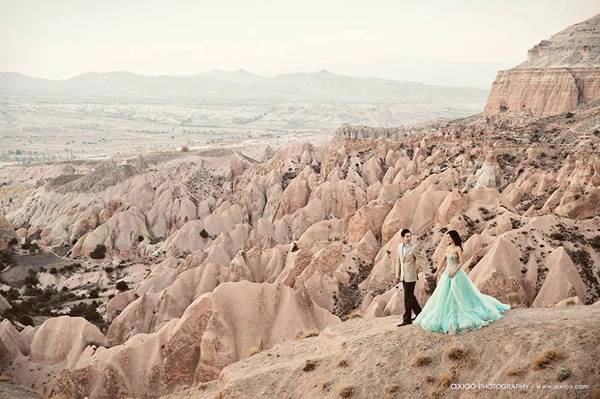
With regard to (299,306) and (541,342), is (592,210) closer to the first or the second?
(299,306)

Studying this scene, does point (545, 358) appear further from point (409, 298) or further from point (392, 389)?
point (409, 298)

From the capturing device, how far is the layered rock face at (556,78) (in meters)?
94.9

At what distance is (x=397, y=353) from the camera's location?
12.4 metres

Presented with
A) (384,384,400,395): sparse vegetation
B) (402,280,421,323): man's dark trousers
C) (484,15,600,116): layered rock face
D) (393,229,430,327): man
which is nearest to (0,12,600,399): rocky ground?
(384,384,400,395): sparse vegetation

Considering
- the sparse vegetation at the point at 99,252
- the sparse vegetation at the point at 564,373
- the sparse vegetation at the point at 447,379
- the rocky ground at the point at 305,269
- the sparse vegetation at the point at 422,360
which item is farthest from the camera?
the sparse vegetation at the point at 99,252

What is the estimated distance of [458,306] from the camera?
11.8m

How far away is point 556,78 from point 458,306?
97783mm

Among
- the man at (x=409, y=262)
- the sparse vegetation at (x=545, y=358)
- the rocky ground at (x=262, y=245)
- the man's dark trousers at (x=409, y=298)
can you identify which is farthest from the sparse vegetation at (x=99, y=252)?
the sparse vegetation at (x=545, y=358)

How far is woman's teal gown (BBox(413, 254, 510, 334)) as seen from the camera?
11734 mm

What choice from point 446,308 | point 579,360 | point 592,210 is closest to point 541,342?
point 579,360

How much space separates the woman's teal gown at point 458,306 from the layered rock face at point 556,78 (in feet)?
299

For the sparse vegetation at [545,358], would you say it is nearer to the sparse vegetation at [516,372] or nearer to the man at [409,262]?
the sparse vegetation at [516,372]

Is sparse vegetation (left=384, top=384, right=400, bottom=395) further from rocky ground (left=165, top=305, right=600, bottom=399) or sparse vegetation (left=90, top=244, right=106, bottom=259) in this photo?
sparse vegetation (left=90, top=244, right=106, bottom=259)

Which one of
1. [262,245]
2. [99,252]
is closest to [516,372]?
[262,245]
